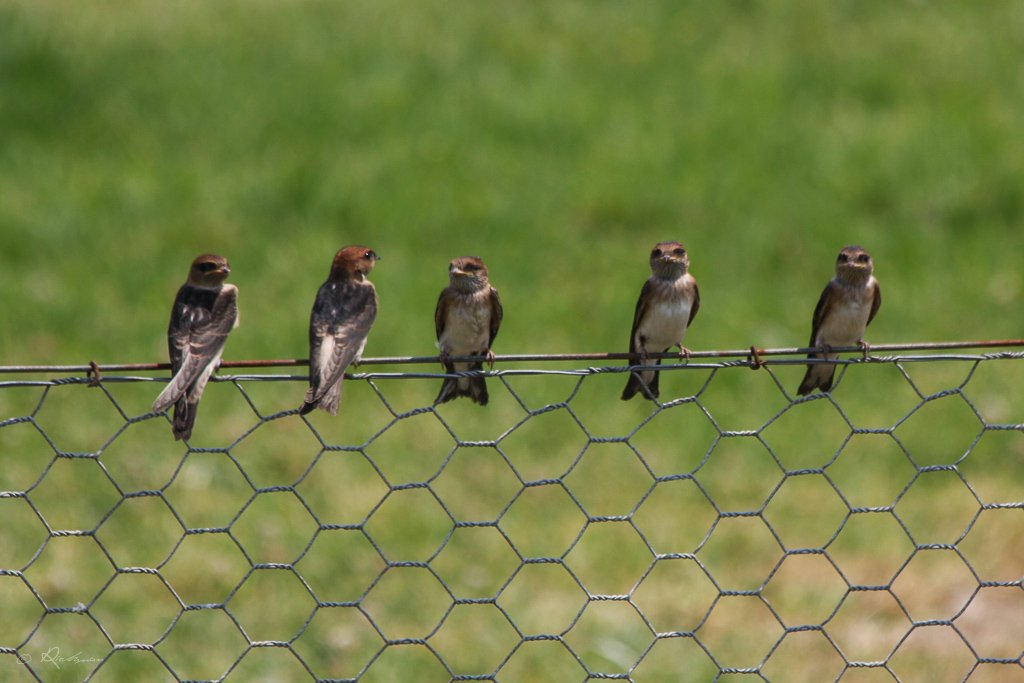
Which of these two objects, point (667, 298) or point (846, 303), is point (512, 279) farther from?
point (846, 303)

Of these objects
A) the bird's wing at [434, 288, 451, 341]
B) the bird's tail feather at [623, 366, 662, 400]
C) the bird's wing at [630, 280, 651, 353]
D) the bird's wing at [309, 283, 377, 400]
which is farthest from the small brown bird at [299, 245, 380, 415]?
the bird's wing at [630, 280, 651, 353]

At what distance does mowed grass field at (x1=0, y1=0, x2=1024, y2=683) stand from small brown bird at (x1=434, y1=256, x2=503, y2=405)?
919 millimetres

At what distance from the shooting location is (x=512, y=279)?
1037 cm

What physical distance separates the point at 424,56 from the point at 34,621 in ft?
23.9

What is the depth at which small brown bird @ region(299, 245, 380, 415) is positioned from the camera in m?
5.00

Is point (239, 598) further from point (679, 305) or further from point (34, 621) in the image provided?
point (679, 305)

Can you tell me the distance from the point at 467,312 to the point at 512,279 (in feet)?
13.9

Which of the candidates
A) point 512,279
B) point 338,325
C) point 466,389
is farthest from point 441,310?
point 512,279

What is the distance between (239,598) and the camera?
23.7 feet

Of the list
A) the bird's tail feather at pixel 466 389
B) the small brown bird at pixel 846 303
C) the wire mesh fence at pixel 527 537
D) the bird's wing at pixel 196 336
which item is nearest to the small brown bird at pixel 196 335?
the bird's wing at pixel 196 336

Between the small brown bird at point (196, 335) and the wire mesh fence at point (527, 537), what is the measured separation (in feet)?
2.05

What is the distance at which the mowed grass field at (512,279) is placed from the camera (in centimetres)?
731

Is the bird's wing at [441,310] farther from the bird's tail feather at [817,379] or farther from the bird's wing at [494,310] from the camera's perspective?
the bird's tail feather at [817,379]

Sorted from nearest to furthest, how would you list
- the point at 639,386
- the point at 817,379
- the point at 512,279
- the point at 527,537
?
the point at 639,386 < the point at 817,379 < the point at 527,537 < the point at 512,279
